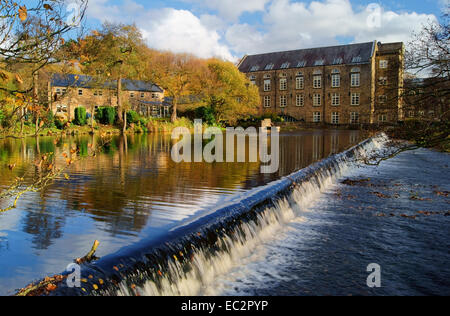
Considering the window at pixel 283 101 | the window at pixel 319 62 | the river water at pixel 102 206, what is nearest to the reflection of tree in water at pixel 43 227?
the river water at pixel 102 206

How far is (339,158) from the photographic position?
46.4 ft

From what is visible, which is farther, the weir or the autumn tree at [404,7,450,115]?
the autumn tree at [404,7,450,115]

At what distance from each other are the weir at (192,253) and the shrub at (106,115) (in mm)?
28414

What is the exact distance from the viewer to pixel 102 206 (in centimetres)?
688

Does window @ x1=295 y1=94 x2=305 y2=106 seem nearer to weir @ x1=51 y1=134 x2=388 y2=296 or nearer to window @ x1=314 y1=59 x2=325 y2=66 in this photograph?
window @ x1=314 y1=59 x2=325 y2=66

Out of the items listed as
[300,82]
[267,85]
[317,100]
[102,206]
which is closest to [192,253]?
[102,206]

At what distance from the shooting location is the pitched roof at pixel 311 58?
5081 centimetres

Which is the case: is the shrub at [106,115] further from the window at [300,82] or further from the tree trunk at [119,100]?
the window at [300,82]

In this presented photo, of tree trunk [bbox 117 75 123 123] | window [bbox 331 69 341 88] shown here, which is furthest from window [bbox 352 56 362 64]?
tree trunk [bbox 117 75 123 123]

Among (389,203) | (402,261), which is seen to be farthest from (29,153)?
(402,261)

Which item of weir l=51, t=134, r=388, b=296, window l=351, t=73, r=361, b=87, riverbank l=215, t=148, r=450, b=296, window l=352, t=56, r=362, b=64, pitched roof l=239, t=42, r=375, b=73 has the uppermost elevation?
pitched roof l=239, t=42, r=375, b=73

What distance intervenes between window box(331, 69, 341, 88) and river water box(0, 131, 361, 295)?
43.5m

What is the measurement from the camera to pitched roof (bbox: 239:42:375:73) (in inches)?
2000
